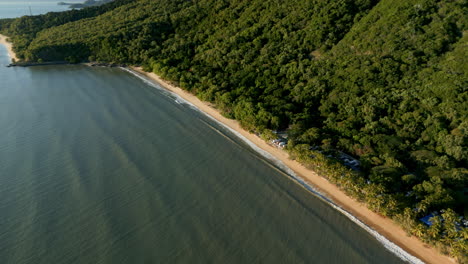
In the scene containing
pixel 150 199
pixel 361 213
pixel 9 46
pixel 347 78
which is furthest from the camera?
pixel 9 46

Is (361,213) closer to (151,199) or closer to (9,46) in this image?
(151,199)

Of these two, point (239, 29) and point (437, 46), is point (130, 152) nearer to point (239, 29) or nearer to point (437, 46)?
point (239, 29)

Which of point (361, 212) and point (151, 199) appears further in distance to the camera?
point (151, 199)

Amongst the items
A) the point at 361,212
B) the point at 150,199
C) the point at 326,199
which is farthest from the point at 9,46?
the point at 361,212

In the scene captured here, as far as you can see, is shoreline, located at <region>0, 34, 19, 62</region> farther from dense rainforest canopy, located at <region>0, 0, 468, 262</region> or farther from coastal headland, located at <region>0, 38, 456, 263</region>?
coastal headland, located at <region>0, 38, 456, 263</region>

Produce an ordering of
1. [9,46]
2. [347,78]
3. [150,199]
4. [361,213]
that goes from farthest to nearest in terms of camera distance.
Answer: [9,46] → [347,78] → [150,199] → [361,213]

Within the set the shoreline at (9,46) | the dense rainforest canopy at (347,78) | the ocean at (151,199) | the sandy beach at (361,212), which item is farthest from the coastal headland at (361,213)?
the shoreline at (9,46)
